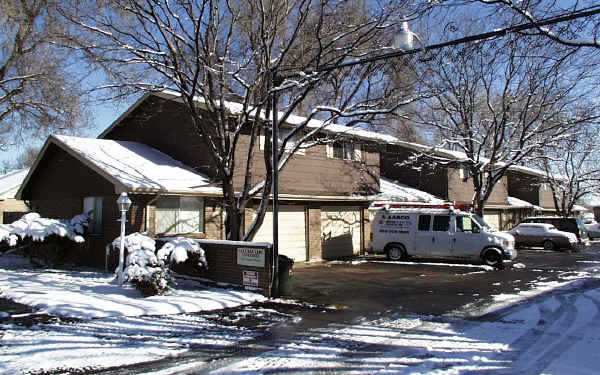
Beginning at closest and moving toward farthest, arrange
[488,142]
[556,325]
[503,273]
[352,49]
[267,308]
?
[556,325], [267,308], [352,49], [503,273], [488,142]

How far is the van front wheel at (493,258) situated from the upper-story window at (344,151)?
7.45 meters

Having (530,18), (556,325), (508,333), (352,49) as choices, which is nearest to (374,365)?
(508,333)

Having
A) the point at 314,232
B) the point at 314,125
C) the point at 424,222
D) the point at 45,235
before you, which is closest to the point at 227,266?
the point at 45,235

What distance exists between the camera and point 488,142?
24922mm

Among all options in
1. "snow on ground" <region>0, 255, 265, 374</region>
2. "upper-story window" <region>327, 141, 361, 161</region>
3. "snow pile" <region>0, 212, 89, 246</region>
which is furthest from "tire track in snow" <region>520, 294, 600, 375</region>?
"snow pile" <region>0, 212, 89, 246</region>

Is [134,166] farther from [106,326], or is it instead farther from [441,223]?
[441,223]

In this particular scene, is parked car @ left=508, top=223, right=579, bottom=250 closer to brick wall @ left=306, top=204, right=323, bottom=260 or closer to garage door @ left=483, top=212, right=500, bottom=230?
garage door @ left=483, top=212, right=500, bottom=230

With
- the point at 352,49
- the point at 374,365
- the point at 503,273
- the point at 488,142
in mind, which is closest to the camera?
the point at 374,365

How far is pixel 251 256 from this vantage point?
1152cm

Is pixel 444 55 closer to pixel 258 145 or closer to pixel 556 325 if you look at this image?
pixel 556 325

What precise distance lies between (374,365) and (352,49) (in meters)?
9.95

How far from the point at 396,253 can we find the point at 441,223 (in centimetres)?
230

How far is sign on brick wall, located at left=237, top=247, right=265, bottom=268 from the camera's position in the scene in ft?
37.1

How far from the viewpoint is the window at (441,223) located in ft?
62.0
